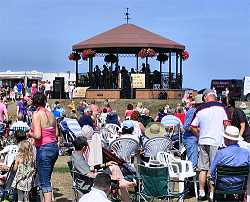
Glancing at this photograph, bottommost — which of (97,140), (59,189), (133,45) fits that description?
(59,189)

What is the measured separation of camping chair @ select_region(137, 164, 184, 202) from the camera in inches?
355

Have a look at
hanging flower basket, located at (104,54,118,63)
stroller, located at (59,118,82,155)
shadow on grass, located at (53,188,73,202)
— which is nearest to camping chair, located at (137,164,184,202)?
shadow on grass, located at (53,188,73,202)

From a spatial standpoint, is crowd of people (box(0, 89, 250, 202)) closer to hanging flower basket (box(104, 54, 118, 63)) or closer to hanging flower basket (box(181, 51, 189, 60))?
hanging flower basket (box(181, 51, 189, 60))

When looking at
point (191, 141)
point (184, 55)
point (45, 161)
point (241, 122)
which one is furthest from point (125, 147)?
point (184, 55)

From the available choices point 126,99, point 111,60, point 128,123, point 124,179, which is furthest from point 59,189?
point 111,60

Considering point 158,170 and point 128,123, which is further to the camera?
point 128,123

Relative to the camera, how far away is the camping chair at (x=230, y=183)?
327 inches

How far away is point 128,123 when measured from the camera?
12.6m

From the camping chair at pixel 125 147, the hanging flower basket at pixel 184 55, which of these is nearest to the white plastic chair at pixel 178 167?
the camping chair at pixel 125 147

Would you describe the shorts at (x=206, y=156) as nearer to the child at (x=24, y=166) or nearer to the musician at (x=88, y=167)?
the musician at (x=88, y=167)

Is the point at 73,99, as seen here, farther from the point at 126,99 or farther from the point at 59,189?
the point at 59,189

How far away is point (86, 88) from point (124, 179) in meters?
26.2

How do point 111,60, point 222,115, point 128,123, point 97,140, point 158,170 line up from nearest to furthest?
point 158,170
point 97,140
point 222,115
point 128,123
point 111,60

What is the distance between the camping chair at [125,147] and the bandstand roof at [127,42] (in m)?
23.9
